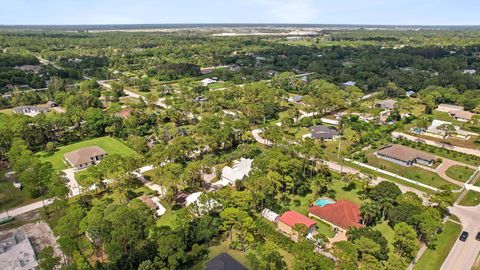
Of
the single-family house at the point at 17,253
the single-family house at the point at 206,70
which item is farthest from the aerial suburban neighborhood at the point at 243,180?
the single-family house at the point at 206,70


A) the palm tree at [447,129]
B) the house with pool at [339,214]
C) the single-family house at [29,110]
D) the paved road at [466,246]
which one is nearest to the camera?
the paved road at [466,246]

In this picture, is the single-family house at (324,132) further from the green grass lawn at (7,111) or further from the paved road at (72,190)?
the green grass lawn at (7,111)

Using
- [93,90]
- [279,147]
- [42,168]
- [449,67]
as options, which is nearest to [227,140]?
[279,147]

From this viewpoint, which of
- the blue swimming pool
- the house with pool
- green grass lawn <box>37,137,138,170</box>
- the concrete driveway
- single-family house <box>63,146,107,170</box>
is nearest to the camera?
the house with pool

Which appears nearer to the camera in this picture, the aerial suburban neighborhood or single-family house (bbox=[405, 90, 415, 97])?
the aerial suburban neighborhood

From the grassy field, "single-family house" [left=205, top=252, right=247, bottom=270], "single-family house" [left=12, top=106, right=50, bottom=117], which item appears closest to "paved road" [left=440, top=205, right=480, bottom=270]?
the grassy field

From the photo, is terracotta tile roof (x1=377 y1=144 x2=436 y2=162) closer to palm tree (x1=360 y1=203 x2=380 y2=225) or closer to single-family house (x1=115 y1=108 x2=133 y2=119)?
palm tree (x1=360 y1=203 x2=380 y2=225)
